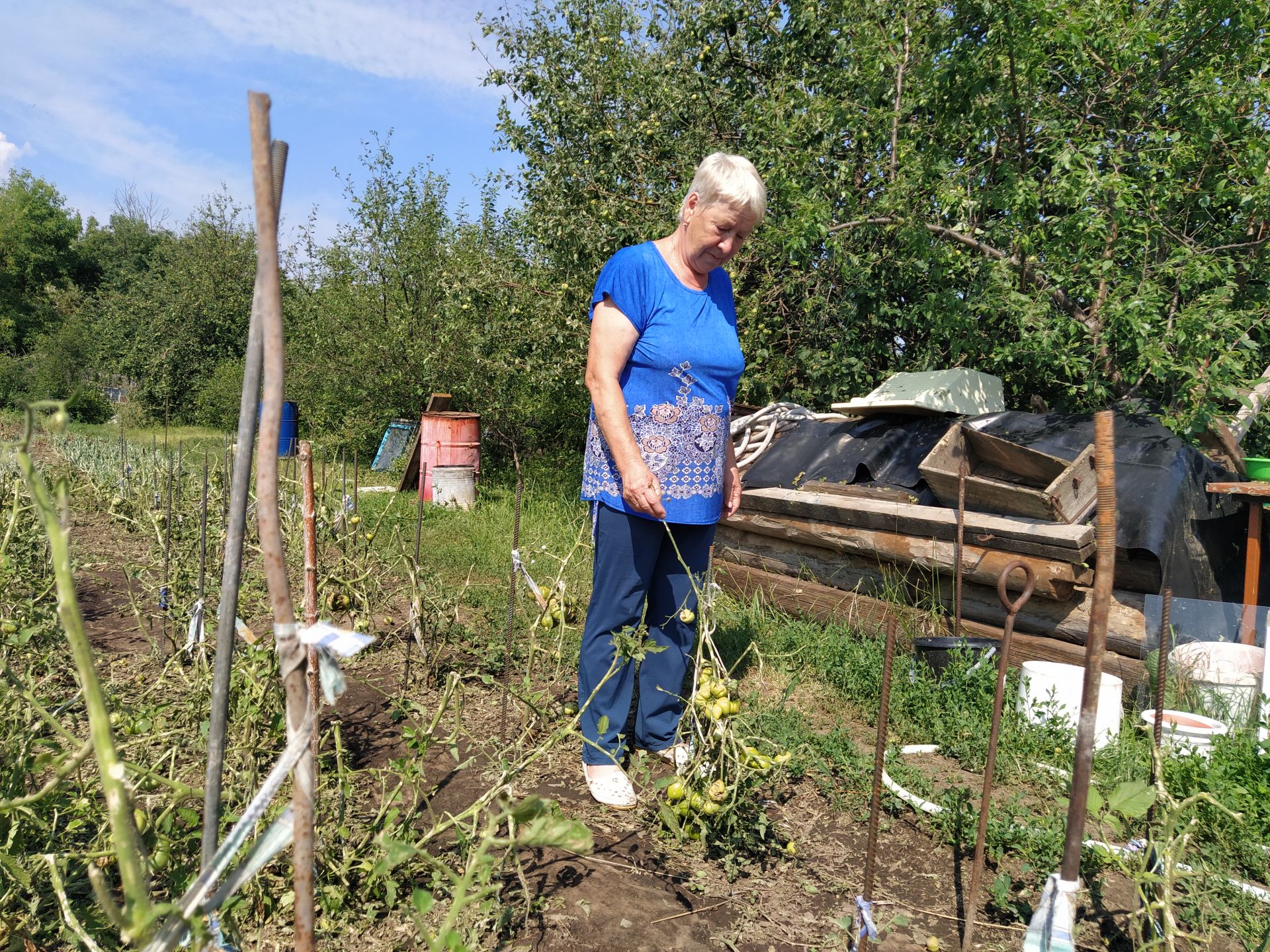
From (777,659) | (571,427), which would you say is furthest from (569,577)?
(571,427)

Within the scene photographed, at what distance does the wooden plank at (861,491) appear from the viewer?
434cm

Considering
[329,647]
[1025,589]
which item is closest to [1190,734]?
[1025,589]

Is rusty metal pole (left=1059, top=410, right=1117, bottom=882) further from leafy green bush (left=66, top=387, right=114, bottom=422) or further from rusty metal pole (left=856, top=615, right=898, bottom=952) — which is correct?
leafy green bush (left=66, top=387, right=114, bottom=422)

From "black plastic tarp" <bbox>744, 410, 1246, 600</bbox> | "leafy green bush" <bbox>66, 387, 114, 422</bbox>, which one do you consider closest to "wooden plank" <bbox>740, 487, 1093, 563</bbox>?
"black plastic tarp" <bbox>744, 410, 1246, 600</bbox>

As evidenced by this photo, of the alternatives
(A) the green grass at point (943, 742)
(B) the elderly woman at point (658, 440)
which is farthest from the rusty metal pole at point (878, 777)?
(B) the elderly woman at point (658, 440)

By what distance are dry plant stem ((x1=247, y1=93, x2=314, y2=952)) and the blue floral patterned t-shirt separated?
4.63 ft

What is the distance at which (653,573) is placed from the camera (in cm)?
254

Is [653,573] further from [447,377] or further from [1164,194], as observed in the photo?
[447,377]

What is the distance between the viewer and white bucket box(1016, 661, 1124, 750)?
9.59ft

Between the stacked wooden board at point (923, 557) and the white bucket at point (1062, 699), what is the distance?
519 millimetres

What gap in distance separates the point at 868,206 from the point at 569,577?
9.98 ft

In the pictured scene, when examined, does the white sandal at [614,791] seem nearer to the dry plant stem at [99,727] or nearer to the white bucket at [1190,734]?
the white bucket at [1190,734]

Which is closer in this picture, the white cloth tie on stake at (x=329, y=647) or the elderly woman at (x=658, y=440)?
the white cloth tie on stake at (x=329, y=647)

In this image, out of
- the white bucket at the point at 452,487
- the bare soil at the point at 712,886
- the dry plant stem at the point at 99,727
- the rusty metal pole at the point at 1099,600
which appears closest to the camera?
the dry plant stem at the point at 99,727
